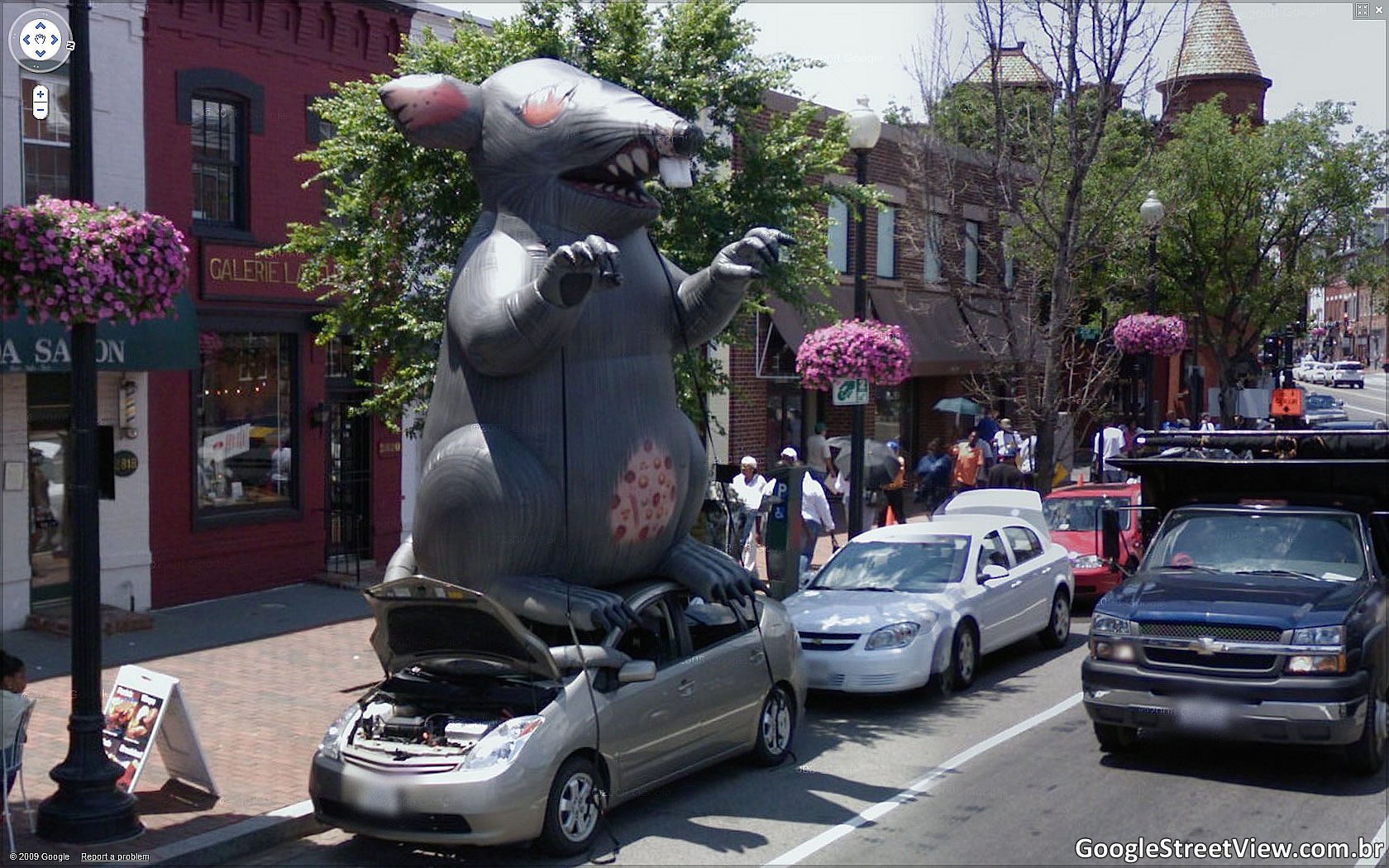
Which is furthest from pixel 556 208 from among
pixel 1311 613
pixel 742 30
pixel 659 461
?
pixel 1311 613

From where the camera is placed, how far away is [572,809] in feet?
23.6

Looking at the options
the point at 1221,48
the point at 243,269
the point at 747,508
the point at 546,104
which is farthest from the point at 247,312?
the point at 1221,48

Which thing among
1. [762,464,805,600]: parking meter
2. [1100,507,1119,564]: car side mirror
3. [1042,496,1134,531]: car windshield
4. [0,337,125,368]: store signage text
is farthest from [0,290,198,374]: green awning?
[1042,496,1134,531]: car windshield

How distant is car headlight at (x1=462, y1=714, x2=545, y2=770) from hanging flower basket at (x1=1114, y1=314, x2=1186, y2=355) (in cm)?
1909

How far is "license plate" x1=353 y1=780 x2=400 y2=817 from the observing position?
6.87 metres

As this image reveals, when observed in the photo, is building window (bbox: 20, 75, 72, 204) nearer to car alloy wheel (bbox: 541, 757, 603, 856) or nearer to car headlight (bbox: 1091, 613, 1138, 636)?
car alloy wheel (bbox: 541, 757, 603, 856)

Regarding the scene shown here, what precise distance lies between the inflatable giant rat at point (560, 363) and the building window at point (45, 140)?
21.9 ft

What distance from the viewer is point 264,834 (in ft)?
25.0

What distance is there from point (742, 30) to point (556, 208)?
4024 millimetres

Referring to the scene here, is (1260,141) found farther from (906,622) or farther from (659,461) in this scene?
(659,461)

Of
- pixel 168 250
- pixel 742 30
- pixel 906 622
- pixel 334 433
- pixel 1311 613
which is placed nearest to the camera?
pixel 168 250

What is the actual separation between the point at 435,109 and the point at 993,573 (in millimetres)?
6524

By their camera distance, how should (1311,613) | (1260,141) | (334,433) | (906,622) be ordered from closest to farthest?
(1311,613), (906,622), (334,433), (1260,141)

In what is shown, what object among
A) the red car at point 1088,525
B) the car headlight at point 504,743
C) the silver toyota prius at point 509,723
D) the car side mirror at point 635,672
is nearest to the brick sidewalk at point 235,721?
the silver toyota prius at point 509,723
